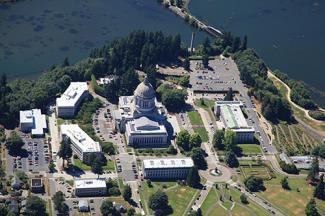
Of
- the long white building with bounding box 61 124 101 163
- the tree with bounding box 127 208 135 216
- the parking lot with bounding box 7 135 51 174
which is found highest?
the long white building with bounding box 61 124 101 163

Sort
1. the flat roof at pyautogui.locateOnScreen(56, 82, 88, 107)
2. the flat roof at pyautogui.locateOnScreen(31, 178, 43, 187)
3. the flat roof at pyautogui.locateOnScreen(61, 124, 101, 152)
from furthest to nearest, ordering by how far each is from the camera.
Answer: the flat roof at pyautogui.locateOnScreen(56, 82, 88, 107) → the flat roof at pyautogui.locateOnScreen(61, 124, 101, 152) → the flat roof at pyautogui.locateOnScreen(31, 178, 43, 187)

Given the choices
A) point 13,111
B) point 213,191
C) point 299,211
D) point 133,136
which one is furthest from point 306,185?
point 13,111

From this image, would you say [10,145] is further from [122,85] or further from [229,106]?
[229,106]

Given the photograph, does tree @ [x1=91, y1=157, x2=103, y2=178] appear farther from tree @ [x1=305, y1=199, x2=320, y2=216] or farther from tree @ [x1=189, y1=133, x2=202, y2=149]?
tree @ [x1=305, y1=199, x2=320, y2=216]

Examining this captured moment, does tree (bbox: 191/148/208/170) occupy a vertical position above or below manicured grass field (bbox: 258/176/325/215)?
above

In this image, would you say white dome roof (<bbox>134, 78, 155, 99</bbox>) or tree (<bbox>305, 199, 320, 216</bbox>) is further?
white dome roof (<bbox>134, 78, 155, 99</bbox>)

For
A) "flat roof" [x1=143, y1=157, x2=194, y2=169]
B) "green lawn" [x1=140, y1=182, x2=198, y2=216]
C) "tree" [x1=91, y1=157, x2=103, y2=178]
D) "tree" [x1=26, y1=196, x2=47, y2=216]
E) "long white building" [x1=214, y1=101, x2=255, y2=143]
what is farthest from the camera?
"long white building" [x1=214, y1=101, x2=255, y2=143]

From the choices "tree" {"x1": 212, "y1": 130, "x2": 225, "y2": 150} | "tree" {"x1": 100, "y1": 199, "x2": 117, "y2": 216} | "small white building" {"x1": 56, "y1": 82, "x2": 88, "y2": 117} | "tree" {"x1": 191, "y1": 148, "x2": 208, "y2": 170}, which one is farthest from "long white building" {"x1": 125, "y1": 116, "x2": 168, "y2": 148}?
"tree" {"x1": 100, "y1": 199, "x2": 117, "y2": 216}
